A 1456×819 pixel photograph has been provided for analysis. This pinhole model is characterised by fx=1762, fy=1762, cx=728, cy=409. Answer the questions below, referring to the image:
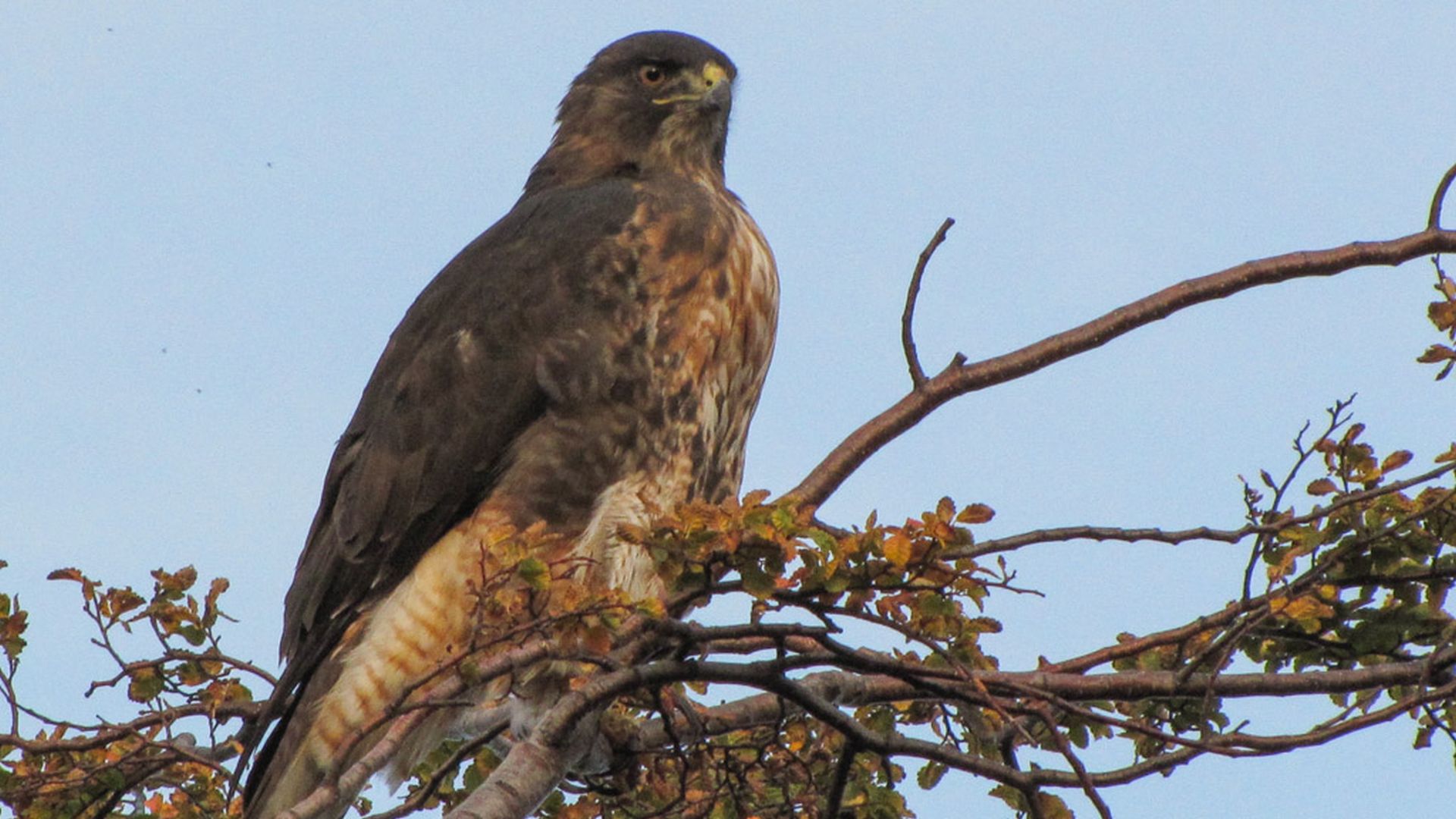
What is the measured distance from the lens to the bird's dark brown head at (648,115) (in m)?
5.32

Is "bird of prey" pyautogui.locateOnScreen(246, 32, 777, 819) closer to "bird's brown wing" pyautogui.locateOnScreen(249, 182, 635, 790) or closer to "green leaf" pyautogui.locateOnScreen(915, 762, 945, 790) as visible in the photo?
"bird's brown wing" pyautogui.locateOnScreen(249, 182, 635, 790)

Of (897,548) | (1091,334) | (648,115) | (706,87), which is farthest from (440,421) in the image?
(897,548)

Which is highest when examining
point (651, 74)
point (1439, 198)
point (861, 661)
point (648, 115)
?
point (651, 74)

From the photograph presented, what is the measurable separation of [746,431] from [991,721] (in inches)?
52.5

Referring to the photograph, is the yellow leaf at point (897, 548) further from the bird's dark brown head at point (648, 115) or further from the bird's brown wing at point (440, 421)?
the bird's dark brown head at point (648, 115)

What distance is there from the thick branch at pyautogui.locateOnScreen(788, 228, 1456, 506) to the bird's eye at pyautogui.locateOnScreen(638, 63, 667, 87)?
186 centimetres

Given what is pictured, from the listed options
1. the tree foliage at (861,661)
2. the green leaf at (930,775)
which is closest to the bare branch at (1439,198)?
the tree foliage at (861,661)

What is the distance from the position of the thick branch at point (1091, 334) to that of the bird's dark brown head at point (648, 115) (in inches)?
63.0

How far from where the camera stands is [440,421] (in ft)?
15.0

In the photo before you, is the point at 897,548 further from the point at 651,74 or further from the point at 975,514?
the point at 651,74

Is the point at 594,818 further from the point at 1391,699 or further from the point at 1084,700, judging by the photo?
the point at 1391,699

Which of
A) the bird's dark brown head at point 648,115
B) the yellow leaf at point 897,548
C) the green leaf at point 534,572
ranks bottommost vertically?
the yellow leaf at point 897,548

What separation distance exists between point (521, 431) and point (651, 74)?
147 centimetres

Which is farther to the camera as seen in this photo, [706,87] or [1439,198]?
[706,87]
